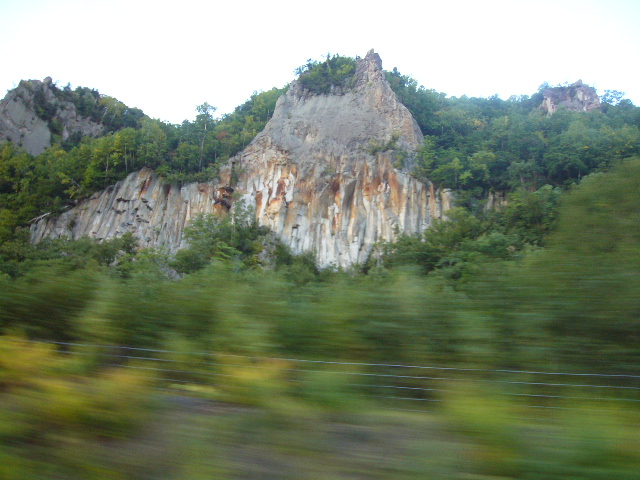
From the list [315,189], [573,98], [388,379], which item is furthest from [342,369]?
[573,98]

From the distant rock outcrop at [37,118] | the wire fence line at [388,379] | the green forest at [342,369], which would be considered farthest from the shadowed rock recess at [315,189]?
the wire fence line at [388,379]

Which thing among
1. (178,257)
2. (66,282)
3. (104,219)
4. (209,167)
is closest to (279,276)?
(66,282)

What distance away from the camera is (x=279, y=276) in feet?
24.7

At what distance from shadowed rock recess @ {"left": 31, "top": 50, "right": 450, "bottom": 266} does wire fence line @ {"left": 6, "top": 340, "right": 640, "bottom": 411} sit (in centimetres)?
3649

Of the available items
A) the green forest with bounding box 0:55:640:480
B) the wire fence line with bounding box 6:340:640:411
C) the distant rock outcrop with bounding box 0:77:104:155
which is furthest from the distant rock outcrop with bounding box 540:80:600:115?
the wire fence line with bounding box 6:340:640:411

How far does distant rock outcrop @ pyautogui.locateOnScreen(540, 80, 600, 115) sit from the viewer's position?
67688 millimetres

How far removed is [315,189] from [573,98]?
1888 inches

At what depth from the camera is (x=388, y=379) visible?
4.29 meters

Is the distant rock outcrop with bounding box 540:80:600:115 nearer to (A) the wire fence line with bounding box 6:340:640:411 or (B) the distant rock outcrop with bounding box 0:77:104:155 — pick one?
(B) the distant rock outcrop with bounding box 0:77:104:155

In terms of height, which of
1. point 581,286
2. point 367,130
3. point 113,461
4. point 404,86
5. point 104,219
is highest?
point 404,86

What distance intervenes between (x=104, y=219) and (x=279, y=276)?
162ft

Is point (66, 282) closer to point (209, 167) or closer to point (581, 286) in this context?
point (581, 286)

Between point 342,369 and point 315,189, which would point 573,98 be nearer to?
point 315,189

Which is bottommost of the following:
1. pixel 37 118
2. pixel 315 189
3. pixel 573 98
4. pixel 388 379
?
pixel 388 379
